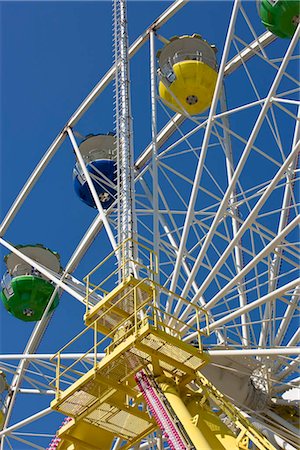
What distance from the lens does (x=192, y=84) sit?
68.5 ft

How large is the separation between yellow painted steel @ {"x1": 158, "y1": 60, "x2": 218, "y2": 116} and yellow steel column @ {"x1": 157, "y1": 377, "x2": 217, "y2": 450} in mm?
8163

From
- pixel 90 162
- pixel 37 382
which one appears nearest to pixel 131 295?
pixel 37 382

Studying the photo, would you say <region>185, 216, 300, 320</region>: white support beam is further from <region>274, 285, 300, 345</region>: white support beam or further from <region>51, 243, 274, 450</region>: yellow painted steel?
<region>274, 285, 300, 345</region>: white support beam

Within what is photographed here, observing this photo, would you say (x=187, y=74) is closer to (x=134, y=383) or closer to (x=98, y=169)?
(x=98, y=169)

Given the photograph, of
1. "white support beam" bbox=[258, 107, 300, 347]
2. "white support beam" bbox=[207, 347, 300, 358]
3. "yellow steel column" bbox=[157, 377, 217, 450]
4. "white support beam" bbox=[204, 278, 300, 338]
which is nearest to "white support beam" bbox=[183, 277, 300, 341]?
"white support beam" bbox=[204, 278, 300, 338]

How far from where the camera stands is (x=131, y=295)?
52.0ft

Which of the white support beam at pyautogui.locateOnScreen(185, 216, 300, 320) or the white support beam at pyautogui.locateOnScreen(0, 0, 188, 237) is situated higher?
the white support beam at pyautogui.locateOnScreen(0, 0, 188, 237)

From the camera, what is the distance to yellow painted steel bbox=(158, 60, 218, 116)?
20.9 m

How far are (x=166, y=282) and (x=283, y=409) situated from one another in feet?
14.2

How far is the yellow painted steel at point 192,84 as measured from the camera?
68.5 ft

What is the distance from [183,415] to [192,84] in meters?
9.53

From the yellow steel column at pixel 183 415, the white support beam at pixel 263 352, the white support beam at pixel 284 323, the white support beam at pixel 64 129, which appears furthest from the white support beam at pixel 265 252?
the white support beam at pixel 64 129

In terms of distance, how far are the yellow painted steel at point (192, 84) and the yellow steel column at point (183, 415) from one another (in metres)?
8.16

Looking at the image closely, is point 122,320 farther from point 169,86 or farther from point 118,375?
point 169,86
